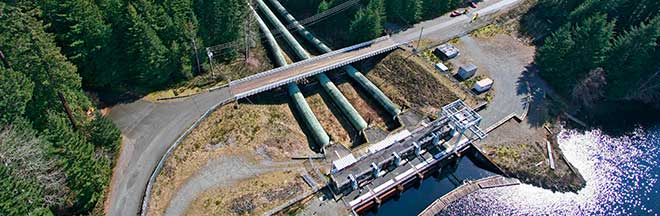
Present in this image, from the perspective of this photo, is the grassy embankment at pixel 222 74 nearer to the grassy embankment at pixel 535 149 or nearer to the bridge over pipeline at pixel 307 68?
the bridge over pipeline at pixel 307 68

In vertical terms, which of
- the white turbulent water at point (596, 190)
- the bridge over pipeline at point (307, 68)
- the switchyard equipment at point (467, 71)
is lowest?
the white turbulent water at point (596, 190)

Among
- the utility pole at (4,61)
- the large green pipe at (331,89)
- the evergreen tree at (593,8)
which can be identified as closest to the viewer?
the utility pole at (4,61)

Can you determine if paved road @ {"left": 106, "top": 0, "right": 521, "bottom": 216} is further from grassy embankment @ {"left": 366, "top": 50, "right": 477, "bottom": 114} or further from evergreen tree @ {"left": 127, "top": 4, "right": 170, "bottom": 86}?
grassy embankment @ {"left": 366, "top": 50, "right": 477, "bottom": 114}

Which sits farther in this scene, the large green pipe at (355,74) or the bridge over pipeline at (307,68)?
the large green pipe at (355,74)

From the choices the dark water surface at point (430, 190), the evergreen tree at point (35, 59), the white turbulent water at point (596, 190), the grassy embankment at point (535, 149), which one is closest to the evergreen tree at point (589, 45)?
the grassy embankment at point (535, 149)

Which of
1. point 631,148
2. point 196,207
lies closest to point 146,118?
point 196,207

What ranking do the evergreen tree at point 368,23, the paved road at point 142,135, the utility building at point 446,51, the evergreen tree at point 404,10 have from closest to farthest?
the paved road at point 142,135 < the utility building at point 446,51 < the evergreen tree at point 368,23 < the evergreen tree at point 404,10

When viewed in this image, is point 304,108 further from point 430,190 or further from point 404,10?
point 404,10

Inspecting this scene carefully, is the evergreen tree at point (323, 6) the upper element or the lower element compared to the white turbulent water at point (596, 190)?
upper
